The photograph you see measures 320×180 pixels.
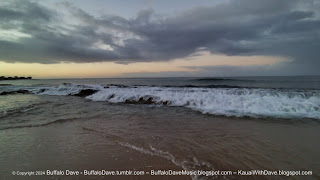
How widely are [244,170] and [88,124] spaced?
5.74 m

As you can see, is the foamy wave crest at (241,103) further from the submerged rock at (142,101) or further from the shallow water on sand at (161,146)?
the shallow water on sand at (161,146)

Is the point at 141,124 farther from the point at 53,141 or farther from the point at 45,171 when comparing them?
the point at 45,171

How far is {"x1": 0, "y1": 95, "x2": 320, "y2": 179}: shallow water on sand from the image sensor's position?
3.41m

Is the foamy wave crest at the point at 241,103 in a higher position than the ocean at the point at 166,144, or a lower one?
higher

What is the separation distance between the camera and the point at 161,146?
4.33 meters

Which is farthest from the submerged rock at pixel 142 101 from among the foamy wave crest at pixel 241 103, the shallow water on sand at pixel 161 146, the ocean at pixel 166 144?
the shallow water on sand at pixel 161 146

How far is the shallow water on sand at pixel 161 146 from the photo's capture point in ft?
11.2

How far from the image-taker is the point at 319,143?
4.51m

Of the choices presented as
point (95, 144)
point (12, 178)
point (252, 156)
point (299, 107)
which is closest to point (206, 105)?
point (299, 107)

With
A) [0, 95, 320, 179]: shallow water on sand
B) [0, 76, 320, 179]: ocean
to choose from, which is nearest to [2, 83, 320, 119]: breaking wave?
[0, 76, 320, 179]: ocean

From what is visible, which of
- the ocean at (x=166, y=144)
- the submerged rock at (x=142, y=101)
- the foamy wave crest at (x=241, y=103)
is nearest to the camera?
the ocean at (x=166, y=144)

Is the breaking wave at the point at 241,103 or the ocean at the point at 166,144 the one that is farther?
the breaking wave at the point at 241,103

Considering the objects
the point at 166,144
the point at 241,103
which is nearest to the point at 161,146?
the point at 166,144

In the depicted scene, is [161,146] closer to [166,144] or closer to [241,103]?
[166,144]
